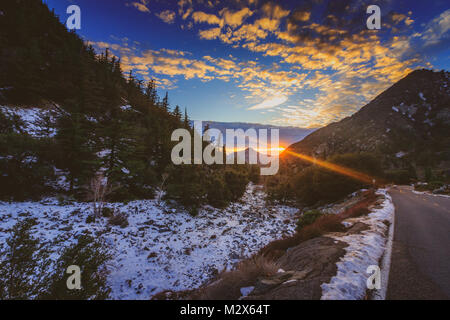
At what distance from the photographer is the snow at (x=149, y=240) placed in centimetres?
951

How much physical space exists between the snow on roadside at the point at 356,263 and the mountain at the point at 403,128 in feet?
349

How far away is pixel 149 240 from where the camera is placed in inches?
525

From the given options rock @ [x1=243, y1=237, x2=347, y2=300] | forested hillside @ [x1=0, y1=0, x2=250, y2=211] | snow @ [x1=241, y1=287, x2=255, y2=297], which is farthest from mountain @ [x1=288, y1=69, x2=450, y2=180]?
snow @ [x1=241, y1=287, x2=255, y2=297]

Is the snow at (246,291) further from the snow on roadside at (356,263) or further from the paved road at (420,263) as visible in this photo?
the paved road at (420,263)

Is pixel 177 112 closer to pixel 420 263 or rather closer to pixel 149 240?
pixel 149 240

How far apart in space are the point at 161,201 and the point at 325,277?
21.0 meters

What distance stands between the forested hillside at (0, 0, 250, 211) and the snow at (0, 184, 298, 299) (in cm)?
250

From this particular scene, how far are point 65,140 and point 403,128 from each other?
171 meters

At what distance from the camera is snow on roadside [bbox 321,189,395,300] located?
10.8ft

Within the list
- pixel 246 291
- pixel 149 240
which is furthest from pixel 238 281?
pixel 149 240

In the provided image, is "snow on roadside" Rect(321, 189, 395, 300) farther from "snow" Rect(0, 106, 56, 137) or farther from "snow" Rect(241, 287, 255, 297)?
"snow" Rect(0, 106, 56, 137)

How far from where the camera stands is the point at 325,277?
3.84 meters

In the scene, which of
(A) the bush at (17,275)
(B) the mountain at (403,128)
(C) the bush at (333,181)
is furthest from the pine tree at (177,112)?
(B) the mountain at (403,128)
